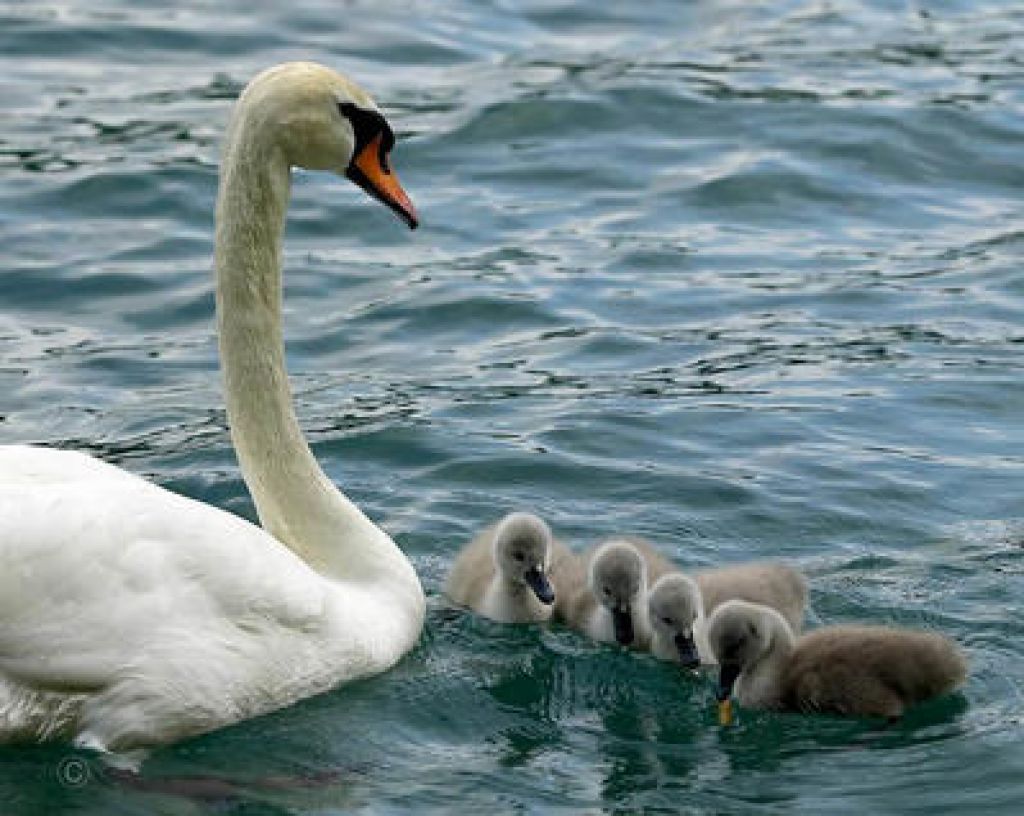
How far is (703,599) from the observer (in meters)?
9.50

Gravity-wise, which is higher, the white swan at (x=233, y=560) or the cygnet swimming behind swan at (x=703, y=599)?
the white swan at (x=233, y=560)

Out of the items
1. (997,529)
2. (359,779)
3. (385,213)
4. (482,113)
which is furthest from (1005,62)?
(359,779)

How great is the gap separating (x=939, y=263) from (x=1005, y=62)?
374 centimetres

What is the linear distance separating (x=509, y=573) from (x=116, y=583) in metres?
1.79

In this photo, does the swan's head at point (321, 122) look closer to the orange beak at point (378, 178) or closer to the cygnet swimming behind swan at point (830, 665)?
the orange beak at point (378, 178)

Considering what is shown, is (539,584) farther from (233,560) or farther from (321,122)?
(321,122)

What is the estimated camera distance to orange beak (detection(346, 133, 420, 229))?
9.34 metres

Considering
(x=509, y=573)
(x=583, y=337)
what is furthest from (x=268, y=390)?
(x=583, y=337)

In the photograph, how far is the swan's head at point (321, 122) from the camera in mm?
9078

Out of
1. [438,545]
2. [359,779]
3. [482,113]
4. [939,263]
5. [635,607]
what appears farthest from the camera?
[482,113]

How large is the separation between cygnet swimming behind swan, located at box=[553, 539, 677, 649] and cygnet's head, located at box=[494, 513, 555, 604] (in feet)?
0.49

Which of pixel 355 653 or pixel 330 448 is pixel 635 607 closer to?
pixel 355 653

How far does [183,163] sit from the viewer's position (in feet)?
51.6

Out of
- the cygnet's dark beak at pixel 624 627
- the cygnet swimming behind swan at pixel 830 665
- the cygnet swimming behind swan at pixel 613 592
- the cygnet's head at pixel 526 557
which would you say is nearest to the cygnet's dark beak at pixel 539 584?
the cygnet's head at pixel 526 557
